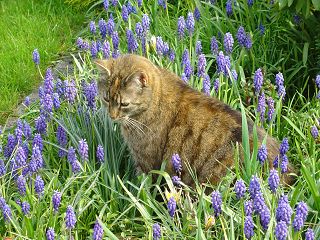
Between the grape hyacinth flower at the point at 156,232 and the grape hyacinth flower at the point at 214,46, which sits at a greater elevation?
the grape hyacinth flower at the point at 214,46

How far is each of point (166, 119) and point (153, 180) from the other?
490 millimetres

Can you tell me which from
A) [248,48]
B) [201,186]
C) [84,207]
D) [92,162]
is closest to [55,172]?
[92,162]

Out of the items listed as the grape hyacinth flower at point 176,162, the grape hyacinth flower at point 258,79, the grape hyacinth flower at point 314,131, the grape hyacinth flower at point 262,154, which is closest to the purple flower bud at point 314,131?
the grape hyacinth flower at point 314,131

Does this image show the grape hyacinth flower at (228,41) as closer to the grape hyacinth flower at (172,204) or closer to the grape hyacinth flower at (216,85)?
the grape hyacinth flower at (216,85)

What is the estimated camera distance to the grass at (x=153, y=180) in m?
4.62

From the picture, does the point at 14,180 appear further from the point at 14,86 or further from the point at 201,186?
the point at 14,86

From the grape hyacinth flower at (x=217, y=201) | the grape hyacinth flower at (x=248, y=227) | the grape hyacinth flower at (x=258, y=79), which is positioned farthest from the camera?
the grape hyacinth flower at (x=258, y=79)

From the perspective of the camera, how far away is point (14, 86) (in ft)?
25.5

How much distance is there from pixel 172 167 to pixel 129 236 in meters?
0.71

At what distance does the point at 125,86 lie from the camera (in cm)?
548

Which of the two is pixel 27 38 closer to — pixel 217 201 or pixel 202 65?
A: pixel 202 65

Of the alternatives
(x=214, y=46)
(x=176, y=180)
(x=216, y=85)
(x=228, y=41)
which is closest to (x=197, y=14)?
(x=214, y=46)

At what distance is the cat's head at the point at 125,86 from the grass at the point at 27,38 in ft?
6.80

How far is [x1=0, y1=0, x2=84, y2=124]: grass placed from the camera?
25.5ft
